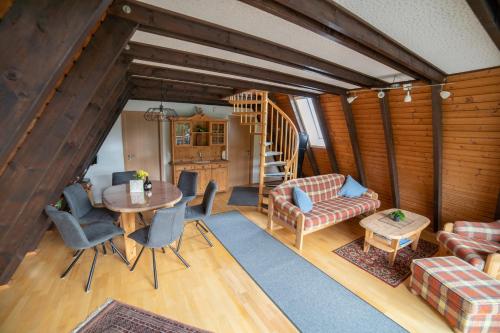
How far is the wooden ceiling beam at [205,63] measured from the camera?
2.24 metres

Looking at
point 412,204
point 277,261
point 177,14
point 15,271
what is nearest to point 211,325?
point 277,261

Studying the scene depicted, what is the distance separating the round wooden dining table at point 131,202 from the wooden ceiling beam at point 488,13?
3074 mm

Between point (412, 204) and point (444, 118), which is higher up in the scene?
point (444, 118)

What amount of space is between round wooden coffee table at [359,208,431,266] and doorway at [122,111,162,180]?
4563mm

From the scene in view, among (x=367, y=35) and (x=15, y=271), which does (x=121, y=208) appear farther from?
(x=367, y=35)

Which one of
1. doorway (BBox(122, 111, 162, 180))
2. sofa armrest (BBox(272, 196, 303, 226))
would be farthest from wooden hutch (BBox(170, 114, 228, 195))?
sofa armrest (BBox(272, 196, 303, 226))

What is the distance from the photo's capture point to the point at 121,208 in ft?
8.34

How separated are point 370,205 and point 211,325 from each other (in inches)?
130

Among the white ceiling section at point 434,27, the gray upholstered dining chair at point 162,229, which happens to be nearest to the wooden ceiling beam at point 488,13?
the white ceiling section at point 434,27

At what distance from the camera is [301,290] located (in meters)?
2.46

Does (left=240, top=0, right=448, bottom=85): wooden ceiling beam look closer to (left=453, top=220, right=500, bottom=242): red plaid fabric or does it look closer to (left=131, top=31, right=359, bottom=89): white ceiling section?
(left=131, top=31, right=359, bottom=89): white ceiling section

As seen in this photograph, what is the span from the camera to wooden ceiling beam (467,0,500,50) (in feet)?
4.33

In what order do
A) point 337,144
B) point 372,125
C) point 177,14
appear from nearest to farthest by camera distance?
point 177,14
point 372,125
point 337,144

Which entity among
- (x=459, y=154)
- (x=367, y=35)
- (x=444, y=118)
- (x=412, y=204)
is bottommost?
(x=412, y=204)
